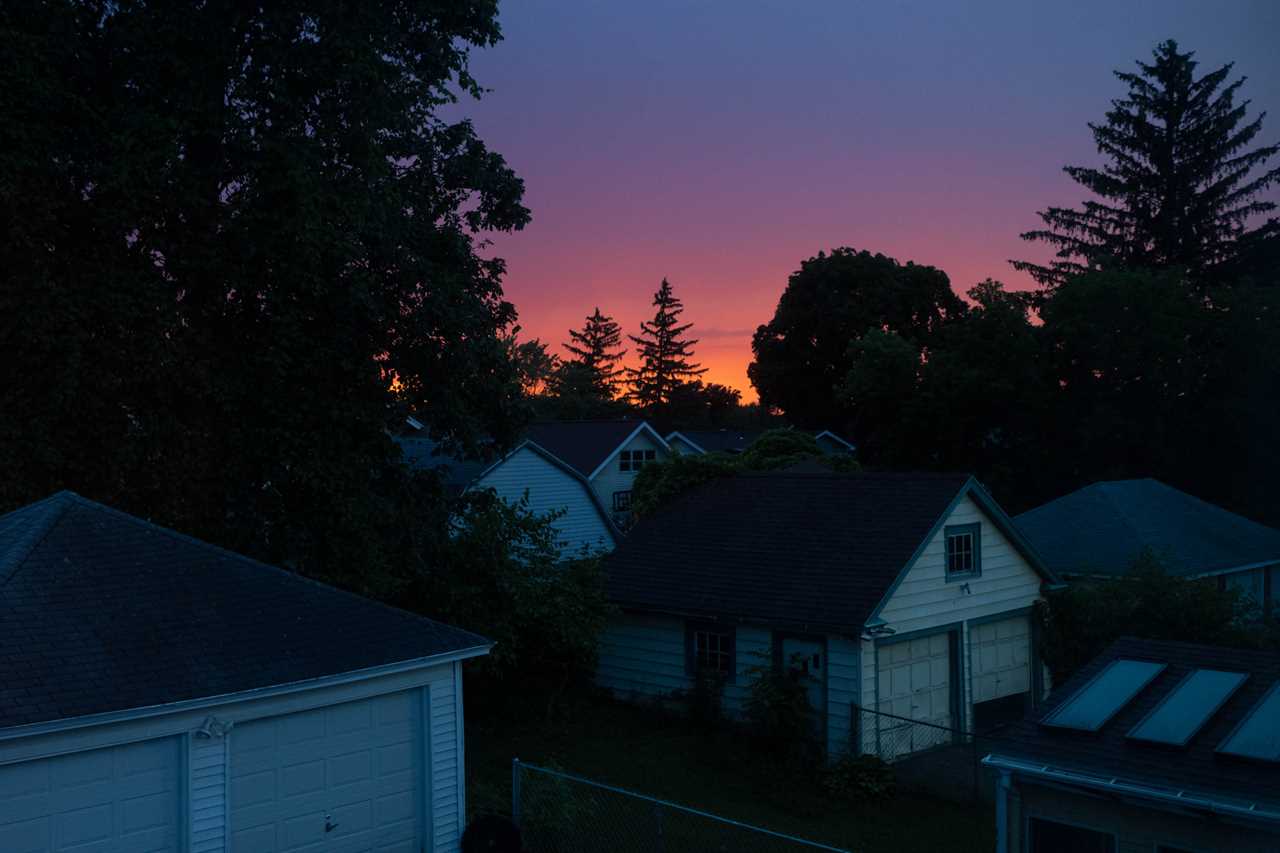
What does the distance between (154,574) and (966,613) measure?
1573cm

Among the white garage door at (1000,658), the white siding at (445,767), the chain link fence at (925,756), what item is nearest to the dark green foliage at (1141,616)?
the white garage door at (1000,658)

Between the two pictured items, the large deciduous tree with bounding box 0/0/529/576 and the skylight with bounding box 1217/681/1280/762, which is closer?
the skylight with bounding box 1217/681/1280/762

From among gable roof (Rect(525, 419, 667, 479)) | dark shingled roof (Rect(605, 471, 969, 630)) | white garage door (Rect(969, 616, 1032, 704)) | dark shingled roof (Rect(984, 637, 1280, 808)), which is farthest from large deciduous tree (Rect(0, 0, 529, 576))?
gable roof (Rect(525, 419, 667, 479))

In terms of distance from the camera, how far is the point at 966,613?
72.0 feet

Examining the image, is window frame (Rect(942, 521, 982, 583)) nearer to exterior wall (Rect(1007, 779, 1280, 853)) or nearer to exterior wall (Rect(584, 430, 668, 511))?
exterior wall (Rect(1007, 779, 1280, 853))

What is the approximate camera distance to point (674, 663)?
22.6m

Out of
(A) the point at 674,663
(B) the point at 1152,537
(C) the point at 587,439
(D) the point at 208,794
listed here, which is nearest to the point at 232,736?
(D) the point at 208,794

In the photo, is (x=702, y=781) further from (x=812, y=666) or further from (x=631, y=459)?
(x=631, y=459)

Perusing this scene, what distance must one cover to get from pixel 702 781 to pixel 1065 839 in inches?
316

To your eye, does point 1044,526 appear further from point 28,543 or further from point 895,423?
point 28,543

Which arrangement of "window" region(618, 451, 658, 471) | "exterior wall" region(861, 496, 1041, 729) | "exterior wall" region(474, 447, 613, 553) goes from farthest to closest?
"window" region(618, 451, 658, 471), "exterior wall" region(474, 447, 613, 553), "exterior wall" region(861, 496, 1041, 729)

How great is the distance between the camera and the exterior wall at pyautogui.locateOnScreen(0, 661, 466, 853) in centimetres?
1096

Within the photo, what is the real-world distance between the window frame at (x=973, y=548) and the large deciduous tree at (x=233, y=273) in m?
9.16

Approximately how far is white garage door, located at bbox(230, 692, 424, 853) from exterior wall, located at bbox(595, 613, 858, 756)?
8.41m
